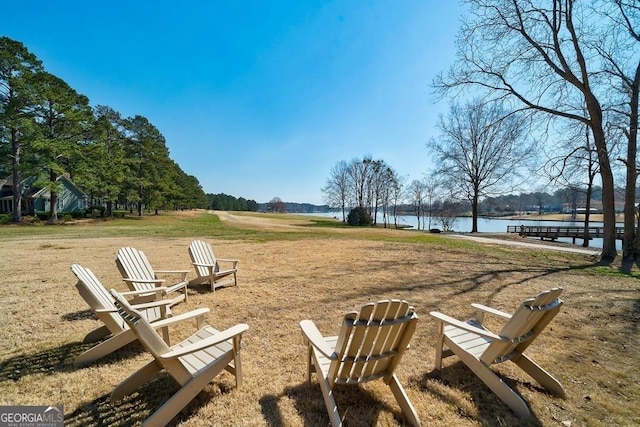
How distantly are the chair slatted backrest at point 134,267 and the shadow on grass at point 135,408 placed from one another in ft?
7.47

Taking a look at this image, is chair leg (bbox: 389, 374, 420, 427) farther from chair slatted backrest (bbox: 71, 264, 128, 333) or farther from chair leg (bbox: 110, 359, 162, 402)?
chair slatted backrest (bbox: 71, 264, 128, 333)

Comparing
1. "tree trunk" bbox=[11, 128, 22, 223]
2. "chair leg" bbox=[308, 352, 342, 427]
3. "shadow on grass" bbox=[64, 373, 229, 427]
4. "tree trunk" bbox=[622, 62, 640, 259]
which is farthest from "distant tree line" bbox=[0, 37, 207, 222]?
"tree trunk" bbox=[622, 62, 640, 259]

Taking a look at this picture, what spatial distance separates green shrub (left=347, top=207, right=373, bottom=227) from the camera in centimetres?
3994

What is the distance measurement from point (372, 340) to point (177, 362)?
1.59 meters

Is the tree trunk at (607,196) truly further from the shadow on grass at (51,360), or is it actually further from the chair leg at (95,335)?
the chair leg at (95,335)

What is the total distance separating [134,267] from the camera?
15.1ft

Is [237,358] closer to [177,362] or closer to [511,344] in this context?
[177,362]

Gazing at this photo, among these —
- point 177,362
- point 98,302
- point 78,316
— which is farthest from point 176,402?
point 78,316

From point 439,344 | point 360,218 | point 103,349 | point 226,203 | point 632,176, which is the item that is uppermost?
point 226,203

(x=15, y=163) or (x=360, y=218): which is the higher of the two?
(x=15, y=163)

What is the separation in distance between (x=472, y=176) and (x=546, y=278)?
23572 mm

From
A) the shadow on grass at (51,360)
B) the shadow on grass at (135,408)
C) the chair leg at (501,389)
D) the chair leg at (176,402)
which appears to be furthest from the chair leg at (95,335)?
the chair leg at (501,389)

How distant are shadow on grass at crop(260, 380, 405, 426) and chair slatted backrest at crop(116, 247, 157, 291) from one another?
128 inches

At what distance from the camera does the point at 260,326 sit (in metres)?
4.09
